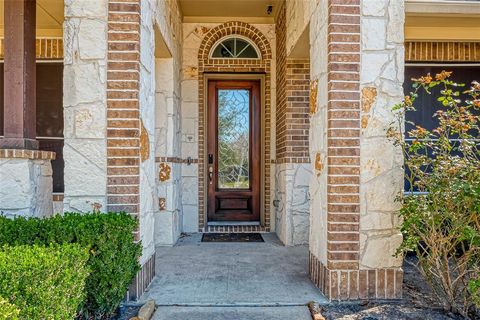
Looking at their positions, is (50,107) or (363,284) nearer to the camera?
(363,284)

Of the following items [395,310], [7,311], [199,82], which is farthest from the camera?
[199,82]

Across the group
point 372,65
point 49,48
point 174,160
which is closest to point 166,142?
point 174,160

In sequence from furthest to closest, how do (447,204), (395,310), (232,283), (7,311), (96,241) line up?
(232,283) → (395,310) → (447,204) → (96,241) → (7,311)

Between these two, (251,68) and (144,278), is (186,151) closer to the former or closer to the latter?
(251,68)

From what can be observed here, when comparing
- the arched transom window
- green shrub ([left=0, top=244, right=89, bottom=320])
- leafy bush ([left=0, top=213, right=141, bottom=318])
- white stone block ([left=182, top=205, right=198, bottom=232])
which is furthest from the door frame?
green shrub ([left=0, top=244, right=89, bottom=320])

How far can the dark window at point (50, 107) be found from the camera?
5520mm

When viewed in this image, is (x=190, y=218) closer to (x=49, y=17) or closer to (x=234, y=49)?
(x=234, y=49)

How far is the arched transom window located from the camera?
588cm

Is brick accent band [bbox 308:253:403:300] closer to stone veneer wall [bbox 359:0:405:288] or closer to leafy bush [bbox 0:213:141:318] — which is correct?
stone veneer wall [bbox 359:0:405:288]

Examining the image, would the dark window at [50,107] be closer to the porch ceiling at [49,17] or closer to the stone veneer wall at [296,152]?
the porch ceiling at [49,17]

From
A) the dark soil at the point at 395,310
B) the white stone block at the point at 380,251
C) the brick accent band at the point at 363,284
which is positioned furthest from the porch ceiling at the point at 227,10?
the dark soil at the point at 395,310

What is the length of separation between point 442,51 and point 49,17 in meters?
5.37

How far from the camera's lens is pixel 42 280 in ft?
5.76

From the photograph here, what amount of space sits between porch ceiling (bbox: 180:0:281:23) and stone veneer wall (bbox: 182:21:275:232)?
0.09m
